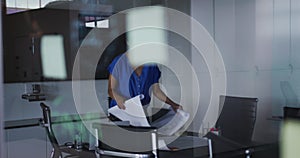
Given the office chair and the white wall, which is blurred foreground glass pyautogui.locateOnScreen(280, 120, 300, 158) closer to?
the office chair

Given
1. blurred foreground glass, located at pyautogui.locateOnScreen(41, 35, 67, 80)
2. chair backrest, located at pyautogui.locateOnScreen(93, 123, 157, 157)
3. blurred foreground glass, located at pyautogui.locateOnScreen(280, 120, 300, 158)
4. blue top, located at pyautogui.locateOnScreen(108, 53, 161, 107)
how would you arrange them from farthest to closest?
blurred foreground glass, located at pyautogui.locateOnScreen(41, 35, 67, 80) < blue top, located at pyautogui.locateOnScreen(108, 53, 161, 107) < chair backrest, located at pyautogui.locateOnScreen(93, 123, 157, 157) < blurred foreground glass, located at pyautogui.locateOnScreen(280, 120, 300, 158)

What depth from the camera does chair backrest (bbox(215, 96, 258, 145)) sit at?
2.55 m

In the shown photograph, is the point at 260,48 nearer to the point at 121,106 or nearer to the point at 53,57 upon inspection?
the point at 121,106

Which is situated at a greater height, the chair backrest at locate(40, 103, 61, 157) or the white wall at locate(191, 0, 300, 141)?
the white wall at locate(191, 0, 300, 141)

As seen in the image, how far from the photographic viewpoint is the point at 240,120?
2.69 meters

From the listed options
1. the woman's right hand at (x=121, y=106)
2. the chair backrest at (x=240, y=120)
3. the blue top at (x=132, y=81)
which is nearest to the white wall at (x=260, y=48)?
the chair backrest at (x=240, y=120)

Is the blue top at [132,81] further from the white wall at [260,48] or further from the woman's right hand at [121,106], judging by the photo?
the white wall at [260,48]

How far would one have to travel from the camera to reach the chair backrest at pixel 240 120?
2.55 m

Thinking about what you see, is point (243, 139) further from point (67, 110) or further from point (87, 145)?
point (67, 110)

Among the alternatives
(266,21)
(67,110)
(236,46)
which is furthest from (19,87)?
(266,21)

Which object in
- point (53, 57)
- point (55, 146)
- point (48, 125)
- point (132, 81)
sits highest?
point (53, 57)

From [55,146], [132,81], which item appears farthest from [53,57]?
[132,81]

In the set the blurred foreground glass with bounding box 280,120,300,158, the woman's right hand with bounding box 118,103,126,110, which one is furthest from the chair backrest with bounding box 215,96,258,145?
the blurred foreground glass with bounding box 280,120,300,158

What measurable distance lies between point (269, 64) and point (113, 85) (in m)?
1.65
